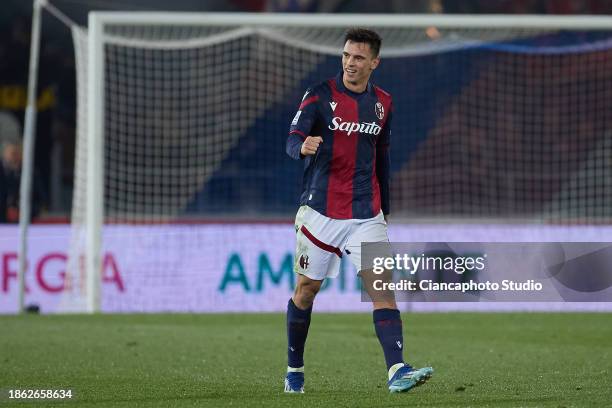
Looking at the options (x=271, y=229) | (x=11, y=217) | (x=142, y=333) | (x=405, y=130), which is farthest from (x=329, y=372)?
(x=405, y=130)

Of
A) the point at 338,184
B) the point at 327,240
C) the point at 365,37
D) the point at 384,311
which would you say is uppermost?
the point at 365,37

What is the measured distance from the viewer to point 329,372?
829 centimetres

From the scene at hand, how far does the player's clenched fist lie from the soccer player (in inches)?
8.8

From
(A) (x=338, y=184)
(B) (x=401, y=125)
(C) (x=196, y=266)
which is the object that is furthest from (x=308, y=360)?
(B) (x=401, y=125)

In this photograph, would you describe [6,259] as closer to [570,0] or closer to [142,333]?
[142,333]

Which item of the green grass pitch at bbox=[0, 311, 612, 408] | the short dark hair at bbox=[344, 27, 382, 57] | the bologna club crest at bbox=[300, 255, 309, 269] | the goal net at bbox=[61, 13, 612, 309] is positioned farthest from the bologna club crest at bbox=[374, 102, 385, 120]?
the goal net at bbox=[61, 13, 612, 309]

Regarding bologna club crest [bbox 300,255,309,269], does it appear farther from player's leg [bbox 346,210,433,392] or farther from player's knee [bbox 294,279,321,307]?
player's leg [bbox 346,210,433,392]

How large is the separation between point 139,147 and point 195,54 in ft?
6.48

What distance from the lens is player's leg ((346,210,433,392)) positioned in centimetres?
662

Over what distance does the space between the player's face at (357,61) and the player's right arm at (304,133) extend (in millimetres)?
215

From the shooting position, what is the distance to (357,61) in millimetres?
6852

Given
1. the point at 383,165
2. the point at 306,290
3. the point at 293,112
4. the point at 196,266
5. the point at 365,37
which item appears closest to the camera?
the point at 365,37

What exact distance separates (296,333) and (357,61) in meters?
1.48

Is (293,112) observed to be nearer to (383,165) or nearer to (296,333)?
(383,165)
